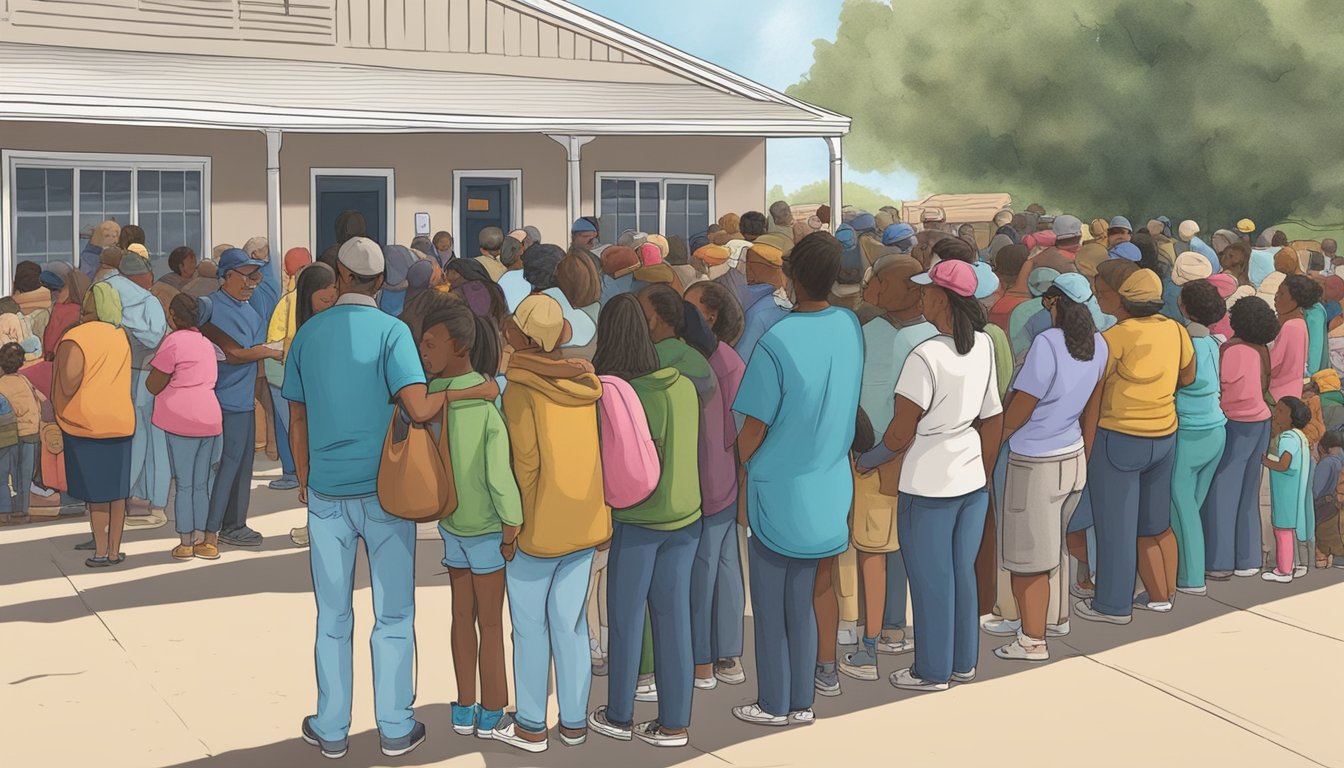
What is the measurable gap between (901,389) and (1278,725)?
2.24 meters

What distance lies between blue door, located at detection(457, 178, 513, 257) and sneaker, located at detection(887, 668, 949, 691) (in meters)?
12.2

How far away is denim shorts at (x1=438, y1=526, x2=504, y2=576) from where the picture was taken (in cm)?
607

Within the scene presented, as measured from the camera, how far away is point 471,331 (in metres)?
5.87

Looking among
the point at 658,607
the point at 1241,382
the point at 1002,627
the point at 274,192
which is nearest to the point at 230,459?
the point at 658,607

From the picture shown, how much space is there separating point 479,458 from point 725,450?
1.22 metres

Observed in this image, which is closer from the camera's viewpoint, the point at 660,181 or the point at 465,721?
the point at 465,721

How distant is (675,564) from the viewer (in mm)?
6227

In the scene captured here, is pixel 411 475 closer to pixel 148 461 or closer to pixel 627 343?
pixel 627 343

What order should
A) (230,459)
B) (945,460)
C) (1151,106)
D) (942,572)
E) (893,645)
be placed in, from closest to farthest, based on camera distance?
(945,460), (942,572), (893,645), (230,459), (1151,106)

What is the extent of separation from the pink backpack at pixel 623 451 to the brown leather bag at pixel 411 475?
64cm

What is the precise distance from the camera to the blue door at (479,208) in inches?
734

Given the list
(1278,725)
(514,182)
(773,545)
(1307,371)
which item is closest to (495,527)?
(773,545)

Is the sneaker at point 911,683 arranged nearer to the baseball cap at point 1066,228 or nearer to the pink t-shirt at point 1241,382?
the pink t-shirt at point 1241,382

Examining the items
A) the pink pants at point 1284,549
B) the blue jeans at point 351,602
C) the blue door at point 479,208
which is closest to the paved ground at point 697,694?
the pink pants at point 1284,549
